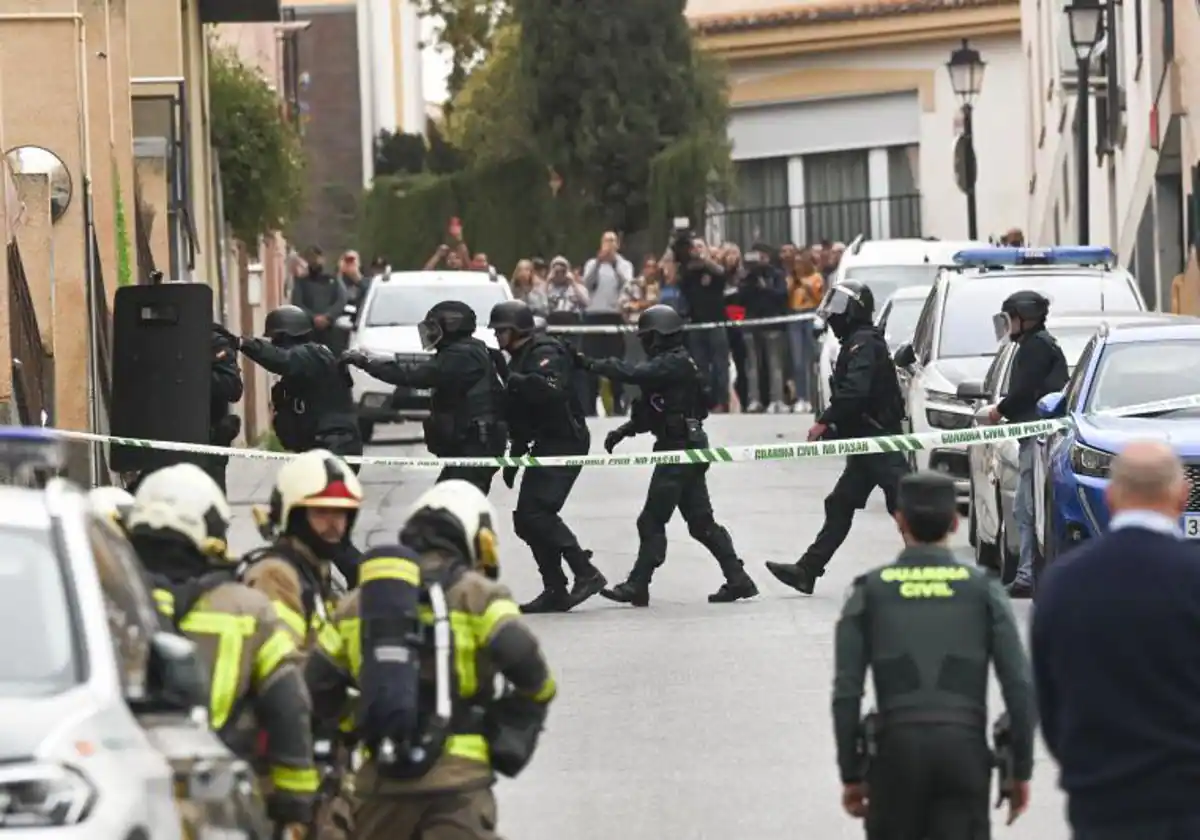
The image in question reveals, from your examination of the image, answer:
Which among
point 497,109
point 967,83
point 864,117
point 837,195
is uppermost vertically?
point 497,109

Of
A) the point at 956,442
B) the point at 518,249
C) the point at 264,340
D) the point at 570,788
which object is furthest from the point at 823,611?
the point at 518,249

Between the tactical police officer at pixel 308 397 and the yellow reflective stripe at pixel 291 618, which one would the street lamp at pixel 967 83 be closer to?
the tactical police officer at pixel 308 397

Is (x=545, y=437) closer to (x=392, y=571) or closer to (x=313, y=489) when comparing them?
(x=313, y=489)

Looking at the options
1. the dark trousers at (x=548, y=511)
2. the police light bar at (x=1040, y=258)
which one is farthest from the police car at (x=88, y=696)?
the police light bar at (x=1040, y=258)

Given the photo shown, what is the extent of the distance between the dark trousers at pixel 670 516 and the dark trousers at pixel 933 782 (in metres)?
9.87

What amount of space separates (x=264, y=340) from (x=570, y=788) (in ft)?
19.7

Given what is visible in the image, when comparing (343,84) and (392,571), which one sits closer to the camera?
(392,571)

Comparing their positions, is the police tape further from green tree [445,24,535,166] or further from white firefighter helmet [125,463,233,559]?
white firefighter helmet [125,463,233,559]

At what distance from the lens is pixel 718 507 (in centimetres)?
2466

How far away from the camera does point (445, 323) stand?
58.9 ft

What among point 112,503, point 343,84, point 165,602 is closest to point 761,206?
point 343,84

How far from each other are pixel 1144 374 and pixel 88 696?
437 inches

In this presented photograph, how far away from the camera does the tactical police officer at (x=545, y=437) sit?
1806cm

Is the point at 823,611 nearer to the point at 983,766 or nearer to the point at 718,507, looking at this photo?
the point at 718,507
